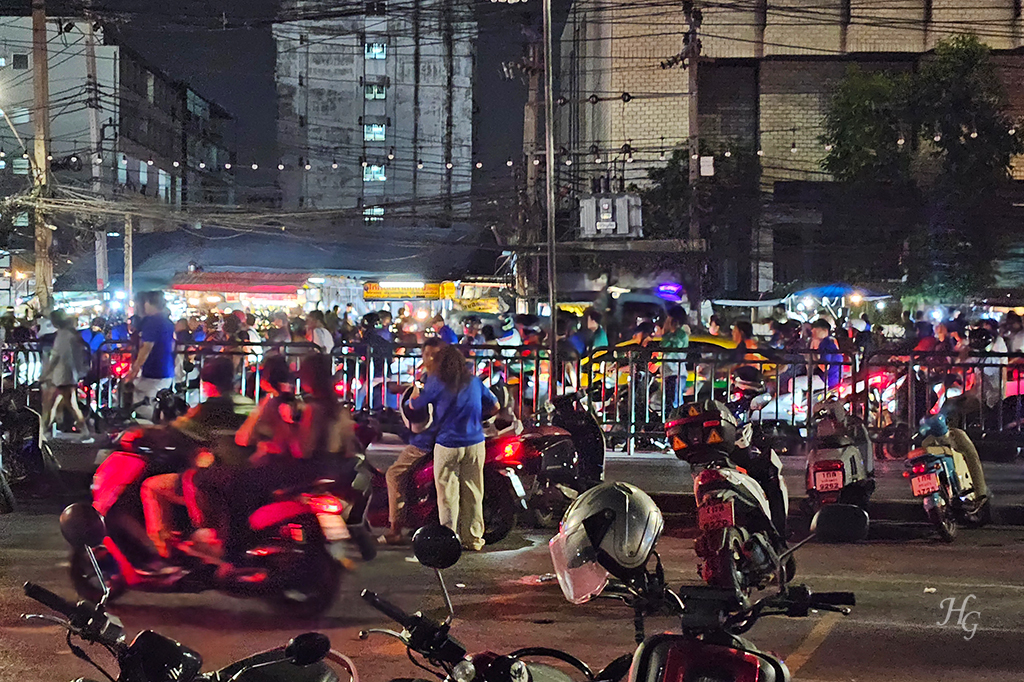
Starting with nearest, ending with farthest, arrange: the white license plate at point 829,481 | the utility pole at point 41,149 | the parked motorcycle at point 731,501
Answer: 1. the parked motorcycle at point 731,501
2. the white license plate at point 829,481
3. the utility pole at point 41,149

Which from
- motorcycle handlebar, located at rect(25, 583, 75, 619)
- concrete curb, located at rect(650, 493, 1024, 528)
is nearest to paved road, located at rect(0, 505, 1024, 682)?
concrete curb, located at rect(650, 493, 1024, 528)

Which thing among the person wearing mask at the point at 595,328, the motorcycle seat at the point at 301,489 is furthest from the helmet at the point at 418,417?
the person wearing mask at the point at 595,328

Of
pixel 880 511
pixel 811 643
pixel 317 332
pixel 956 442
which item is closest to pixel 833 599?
pixel 811 643

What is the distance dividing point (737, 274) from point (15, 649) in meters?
36.5

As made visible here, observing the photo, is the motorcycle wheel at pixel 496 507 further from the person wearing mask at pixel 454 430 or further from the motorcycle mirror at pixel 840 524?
the motorcycle mirror at pixel 840 524

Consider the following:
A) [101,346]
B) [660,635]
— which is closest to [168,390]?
[101,346]

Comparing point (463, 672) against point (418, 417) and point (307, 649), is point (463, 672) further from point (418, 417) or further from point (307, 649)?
point (418, 417)

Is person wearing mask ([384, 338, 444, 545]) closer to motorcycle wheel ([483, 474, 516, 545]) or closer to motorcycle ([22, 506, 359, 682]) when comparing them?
motorcycle wheel ([483, 474, 516, 545])

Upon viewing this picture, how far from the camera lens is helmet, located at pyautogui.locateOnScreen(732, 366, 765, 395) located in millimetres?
8962

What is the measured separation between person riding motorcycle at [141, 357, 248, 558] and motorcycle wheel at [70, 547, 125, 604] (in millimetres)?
327

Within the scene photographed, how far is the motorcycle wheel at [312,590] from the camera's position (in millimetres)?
6383

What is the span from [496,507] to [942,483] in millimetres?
3450

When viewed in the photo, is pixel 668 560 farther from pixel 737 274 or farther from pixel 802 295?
pixel 737 274

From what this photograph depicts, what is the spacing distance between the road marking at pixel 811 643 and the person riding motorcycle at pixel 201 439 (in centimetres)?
331
